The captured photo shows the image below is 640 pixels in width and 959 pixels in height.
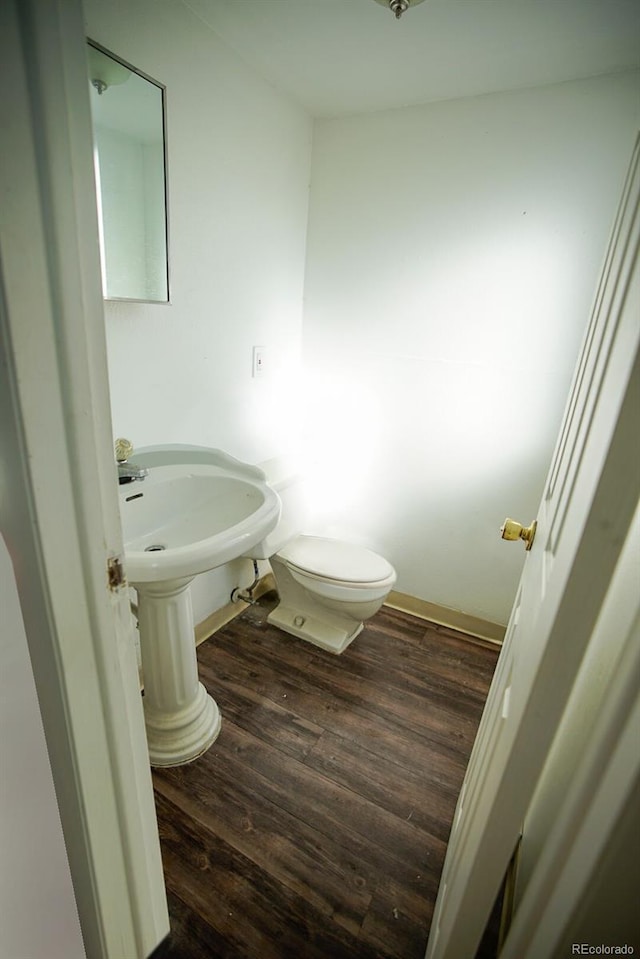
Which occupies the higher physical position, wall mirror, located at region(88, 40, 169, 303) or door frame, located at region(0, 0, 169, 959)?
wall mirror, located at region(88, 40, 169, 303)

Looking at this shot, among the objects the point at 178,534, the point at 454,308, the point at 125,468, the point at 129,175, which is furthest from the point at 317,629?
the point at 129,175

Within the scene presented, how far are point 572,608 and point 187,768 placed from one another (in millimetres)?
1343

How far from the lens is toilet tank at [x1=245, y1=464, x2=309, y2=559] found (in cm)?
167

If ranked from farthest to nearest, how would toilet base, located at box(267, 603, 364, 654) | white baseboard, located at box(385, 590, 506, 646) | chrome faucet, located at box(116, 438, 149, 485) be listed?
white baseboard, located at box(385, 590, 506, 646), toilet base, located at box(267, 603, 364, 654), chrome faucet, located at box(116, 438, 149, 485)

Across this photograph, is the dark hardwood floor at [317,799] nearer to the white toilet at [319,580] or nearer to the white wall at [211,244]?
the white toilet at [319,580]

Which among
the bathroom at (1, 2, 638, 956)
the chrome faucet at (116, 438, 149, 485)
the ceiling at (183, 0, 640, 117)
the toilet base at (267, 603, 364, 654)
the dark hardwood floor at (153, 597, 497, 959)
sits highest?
the ceiling at (183, 0, 640, 117)

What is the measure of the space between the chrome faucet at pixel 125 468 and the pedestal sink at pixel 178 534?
0.04 metres

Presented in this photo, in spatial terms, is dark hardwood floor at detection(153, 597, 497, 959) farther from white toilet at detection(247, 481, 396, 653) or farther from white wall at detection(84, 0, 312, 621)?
white wall at detection(84, 0, 312, 621)

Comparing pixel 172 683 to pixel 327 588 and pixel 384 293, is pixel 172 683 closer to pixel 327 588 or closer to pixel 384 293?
pixel 327 588

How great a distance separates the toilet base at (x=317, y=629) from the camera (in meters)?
1.81

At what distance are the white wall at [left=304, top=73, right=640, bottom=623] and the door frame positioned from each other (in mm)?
1487

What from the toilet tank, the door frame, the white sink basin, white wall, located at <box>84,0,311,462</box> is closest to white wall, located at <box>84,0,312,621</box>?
white wall, located at <box>84,0,311,462</box>

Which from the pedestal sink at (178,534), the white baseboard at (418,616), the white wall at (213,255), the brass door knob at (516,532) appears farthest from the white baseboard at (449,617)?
the brass door knob at (516,532)

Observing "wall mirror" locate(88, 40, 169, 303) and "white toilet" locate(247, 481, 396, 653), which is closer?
"wall mirror" locate(88, 40, 169, 303)
